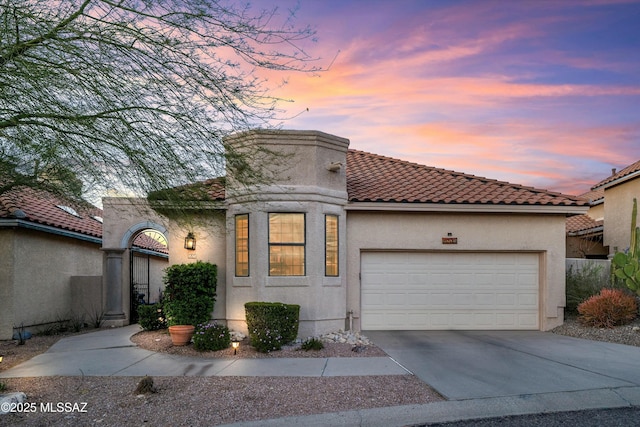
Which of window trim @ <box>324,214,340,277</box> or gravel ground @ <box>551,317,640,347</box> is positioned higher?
window trim @ <box>324,214,340,277</box>

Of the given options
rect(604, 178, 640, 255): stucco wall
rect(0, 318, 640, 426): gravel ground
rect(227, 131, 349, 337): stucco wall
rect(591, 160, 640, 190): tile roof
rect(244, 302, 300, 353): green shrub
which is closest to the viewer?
rect(0, 318, 640, 426): gravel ground

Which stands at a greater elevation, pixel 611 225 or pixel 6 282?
pixel 611 225

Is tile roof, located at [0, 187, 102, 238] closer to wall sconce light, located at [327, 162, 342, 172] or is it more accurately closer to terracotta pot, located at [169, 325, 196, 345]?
terracotta pot, located at [169, 325, 196, 345]

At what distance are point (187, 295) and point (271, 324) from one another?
235 cm

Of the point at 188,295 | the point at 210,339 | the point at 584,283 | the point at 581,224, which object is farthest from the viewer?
the point at 581,224

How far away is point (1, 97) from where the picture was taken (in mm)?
→ 5867

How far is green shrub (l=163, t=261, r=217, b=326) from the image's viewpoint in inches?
436

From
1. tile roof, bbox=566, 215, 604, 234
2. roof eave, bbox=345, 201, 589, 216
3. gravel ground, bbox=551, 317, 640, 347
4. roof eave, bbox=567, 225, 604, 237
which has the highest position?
roof eave, bbox=345, 201, 589, 216

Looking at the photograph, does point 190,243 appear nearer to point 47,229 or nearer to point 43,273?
point 47,229

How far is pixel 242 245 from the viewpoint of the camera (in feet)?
38.5

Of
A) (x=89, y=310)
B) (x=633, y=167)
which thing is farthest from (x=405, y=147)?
(x=89, y=310)

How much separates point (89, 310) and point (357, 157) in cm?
964

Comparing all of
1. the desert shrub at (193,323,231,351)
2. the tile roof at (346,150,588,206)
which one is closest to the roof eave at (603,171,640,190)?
the tile roof at (346,150,588,206)

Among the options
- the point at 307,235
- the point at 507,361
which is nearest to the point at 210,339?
the point at 307,235
